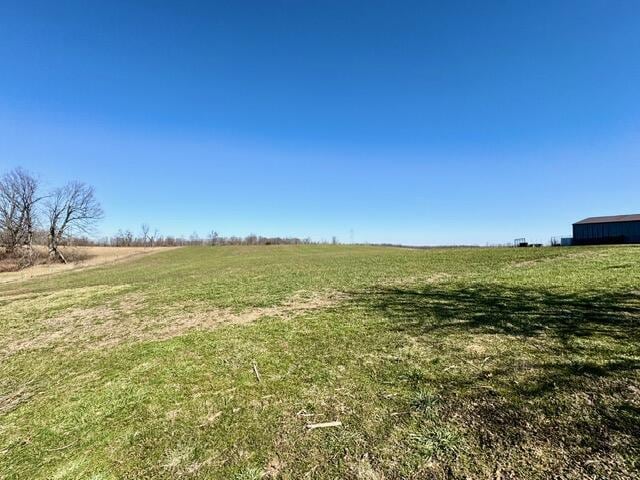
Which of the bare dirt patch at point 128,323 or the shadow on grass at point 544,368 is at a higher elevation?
the shadow on grass at point 544,368

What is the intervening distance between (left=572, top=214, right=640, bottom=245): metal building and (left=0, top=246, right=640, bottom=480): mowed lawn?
50.6 m

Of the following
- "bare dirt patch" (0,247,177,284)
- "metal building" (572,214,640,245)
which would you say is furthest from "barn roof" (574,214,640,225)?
"bare dirt patch" (0,247,177,284)

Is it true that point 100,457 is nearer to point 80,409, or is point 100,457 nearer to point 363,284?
point 80,409

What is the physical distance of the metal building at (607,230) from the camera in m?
44.2

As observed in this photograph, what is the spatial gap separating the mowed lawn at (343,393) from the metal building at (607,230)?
50611 mm

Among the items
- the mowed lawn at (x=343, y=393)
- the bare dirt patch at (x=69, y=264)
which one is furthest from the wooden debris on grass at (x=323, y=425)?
the bare dirt patch at (x=69, y=264)

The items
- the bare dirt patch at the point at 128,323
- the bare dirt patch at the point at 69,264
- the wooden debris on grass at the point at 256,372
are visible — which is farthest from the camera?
the bare dirt patch at the point at 69,264

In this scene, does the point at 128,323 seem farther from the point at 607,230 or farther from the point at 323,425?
the point at 607,230

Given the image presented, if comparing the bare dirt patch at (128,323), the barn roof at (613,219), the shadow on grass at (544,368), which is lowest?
the bare dirt patch at (128,323)

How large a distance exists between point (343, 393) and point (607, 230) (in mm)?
61085

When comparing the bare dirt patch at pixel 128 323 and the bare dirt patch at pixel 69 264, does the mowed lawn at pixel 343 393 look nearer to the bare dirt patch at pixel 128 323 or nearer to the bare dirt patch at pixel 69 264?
the bare dirt patch at pixel 128 323

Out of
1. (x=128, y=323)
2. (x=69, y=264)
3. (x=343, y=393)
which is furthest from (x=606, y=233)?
(x=69, y=264)

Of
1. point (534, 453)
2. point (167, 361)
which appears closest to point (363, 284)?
point (167, 361)

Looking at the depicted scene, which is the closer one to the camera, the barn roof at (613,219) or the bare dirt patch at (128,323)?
the bare dirt patch at (128,323)
